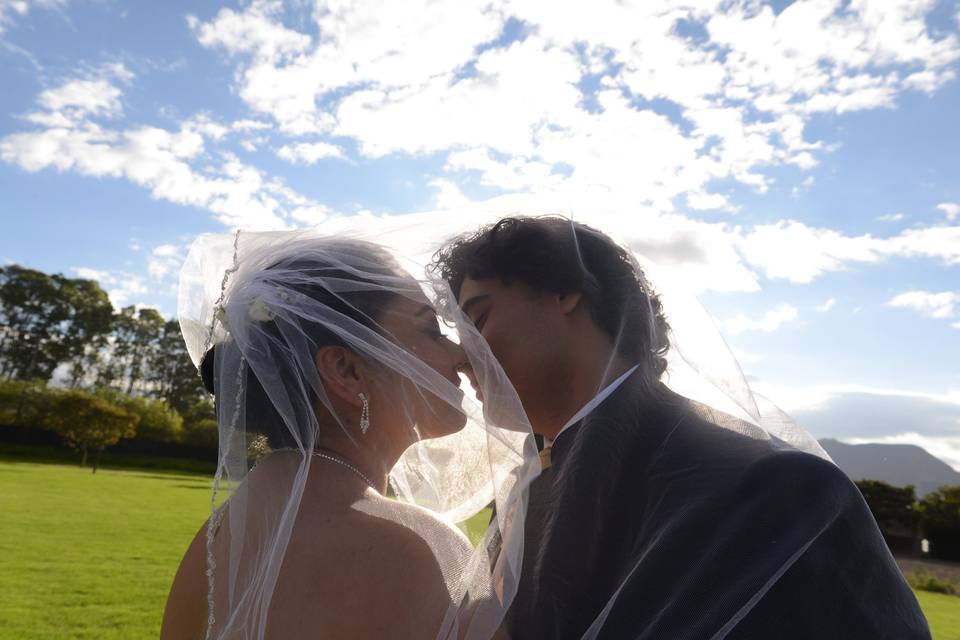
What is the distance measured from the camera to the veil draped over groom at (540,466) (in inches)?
72.1

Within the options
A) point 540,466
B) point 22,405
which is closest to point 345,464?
point 540,466

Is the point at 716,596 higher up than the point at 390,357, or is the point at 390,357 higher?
the point at 390,357

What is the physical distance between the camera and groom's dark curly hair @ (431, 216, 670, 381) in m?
2.66

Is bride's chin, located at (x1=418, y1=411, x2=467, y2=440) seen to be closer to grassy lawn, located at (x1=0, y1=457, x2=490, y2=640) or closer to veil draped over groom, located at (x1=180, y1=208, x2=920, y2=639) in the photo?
veil draped over groom, located at (x1=180, y1=208, x2=920, y2=639)

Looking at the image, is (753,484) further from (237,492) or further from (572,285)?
(237,492)

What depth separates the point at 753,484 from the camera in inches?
74.7

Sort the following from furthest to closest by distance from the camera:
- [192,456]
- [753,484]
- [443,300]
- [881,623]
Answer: [192,456], [443,300], [753,484], [881,623]

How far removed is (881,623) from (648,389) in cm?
92

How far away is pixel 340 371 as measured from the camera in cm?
263

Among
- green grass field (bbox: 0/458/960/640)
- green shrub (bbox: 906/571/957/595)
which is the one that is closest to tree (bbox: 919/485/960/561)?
green shrub (bbox: 906/571/957/595)

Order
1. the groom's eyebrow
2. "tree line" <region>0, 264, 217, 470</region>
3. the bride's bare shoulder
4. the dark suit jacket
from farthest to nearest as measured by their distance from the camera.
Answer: "tree line" <region>0, 264, 217, 470</region> → the groom's eyebrow → the bride's bare shoulder → the dark suit jacket

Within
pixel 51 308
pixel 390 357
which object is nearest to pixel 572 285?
pixel 390 357

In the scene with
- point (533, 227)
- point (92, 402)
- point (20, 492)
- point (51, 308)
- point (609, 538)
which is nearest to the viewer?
point (609, 538)

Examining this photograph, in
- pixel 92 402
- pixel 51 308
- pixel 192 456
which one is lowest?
pixel 192 456
